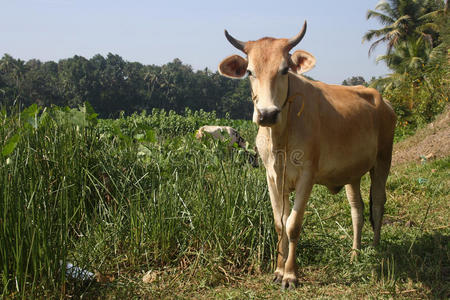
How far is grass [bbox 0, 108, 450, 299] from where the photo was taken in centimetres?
273

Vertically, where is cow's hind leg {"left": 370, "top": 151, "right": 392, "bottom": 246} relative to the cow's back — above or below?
below

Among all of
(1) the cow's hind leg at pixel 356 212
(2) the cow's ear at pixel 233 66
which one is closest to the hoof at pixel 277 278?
(1) the cow's hind leg at pixel 356 212

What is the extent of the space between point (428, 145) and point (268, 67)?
8.01 m

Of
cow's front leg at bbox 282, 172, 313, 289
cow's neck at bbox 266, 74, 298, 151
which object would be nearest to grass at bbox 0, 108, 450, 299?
cow's front leg at bbox 282, 172, 313, 289

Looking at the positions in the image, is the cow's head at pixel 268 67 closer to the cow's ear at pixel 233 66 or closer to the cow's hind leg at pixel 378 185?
the cow's ear at pixel 233 66

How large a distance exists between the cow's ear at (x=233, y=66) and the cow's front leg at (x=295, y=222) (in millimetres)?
983

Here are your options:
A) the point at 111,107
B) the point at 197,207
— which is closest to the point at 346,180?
the point at 197,207

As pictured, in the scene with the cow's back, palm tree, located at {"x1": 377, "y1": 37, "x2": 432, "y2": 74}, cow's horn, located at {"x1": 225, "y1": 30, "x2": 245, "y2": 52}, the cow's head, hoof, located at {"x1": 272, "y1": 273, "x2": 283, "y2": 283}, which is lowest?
hoof, located at {"x1": 272, "y1": 273, "x2": 283, "y2": 283}

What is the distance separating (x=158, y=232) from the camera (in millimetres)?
3693

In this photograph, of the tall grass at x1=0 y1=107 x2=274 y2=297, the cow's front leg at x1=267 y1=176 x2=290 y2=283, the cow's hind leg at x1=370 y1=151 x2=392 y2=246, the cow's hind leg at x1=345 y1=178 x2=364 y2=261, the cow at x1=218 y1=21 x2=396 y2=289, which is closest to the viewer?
the tall grass at x1=0 y1=107 x2=274 y2=297

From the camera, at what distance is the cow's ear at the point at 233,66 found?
3.40 metres

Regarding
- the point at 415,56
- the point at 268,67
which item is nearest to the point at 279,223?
the point at 268,67

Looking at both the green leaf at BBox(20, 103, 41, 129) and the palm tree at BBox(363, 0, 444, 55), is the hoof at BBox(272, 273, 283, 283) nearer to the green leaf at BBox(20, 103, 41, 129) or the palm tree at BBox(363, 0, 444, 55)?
the green leaf at BBox(20, 103, 41, 129)

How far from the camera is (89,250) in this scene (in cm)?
337
